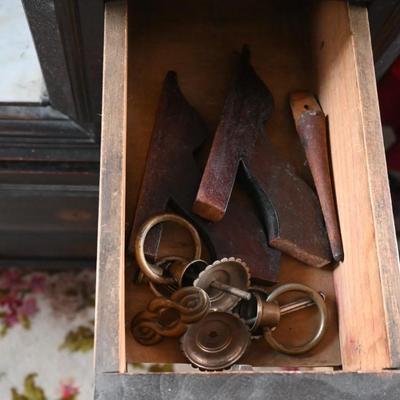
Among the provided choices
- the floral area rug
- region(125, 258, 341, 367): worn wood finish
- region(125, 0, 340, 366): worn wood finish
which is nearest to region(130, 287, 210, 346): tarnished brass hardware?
region(125, 258, 341, 367): worn wood finish

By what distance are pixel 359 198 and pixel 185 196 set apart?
0.18 metres

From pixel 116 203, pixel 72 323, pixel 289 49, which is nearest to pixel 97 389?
pixel 116 203

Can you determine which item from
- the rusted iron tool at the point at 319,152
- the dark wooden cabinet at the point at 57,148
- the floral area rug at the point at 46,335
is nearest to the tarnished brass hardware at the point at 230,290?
the rusted iron tool at the point at 319,152

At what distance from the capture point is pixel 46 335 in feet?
4.13

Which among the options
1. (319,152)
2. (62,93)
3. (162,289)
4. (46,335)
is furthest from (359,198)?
(46,335)

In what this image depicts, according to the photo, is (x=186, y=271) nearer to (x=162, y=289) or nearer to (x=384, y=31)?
(x=162, y=289)

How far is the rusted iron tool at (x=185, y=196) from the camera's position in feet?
2.43

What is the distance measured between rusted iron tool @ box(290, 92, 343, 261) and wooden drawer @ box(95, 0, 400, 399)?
0.01 m

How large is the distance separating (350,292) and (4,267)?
78 centimetres

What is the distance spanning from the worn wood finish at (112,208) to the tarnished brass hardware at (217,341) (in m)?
0.10

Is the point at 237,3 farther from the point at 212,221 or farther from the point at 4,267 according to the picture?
the point at 4,267

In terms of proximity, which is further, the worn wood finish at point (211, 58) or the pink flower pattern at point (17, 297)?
the pink flower pattern at point (17, 297)

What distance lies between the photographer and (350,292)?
0.70 m

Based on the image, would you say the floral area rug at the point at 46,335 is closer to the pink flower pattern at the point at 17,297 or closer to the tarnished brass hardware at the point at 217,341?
the pink flower pattern at the point at 17,297
